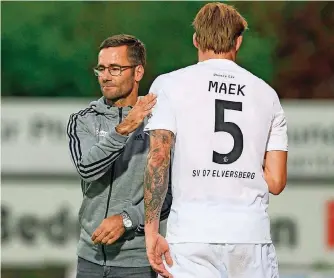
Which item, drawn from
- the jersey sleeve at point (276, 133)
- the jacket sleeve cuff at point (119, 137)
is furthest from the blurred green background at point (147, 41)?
the jersey sleeve at point (276, 133)

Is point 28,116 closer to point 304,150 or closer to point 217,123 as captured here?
point 304,150

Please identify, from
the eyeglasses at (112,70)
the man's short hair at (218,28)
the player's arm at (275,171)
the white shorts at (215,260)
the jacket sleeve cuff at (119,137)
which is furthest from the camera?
the eyeglasses at (112,70)

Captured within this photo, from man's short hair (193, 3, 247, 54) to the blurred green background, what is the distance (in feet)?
31.9

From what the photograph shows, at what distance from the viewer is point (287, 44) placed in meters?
15.2

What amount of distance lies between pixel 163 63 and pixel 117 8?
0.96 meters

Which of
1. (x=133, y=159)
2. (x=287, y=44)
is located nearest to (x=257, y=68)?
(x=287, y=44)

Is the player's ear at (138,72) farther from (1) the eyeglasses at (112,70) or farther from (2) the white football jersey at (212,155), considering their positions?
(2) the white football jersey at (212,155)

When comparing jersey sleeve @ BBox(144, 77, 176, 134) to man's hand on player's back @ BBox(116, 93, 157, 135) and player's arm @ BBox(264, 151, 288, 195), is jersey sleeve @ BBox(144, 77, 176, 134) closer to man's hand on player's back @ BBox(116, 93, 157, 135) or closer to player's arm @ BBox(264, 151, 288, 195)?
man's hand on player's back @ BBox(116, 93, 157, 135)

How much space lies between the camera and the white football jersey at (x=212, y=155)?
16.0 ft

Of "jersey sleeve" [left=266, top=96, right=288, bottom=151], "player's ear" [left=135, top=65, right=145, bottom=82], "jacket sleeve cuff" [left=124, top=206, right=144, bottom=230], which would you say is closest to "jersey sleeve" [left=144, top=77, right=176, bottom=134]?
"jersey sleeve" [left=266, top=96, right=288, bottom=151]

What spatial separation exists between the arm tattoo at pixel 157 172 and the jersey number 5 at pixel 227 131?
21 centimetres

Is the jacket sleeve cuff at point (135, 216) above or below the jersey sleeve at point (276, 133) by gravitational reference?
below

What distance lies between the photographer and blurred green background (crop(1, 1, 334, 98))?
1498 centimetres

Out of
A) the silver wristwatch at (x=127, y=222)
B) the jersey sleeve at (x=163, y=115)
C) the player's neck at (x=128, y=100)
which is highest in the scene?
the player's neck at (x=128, y=100)
